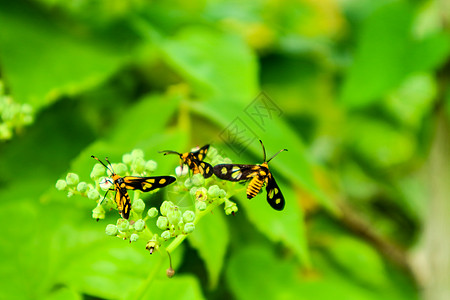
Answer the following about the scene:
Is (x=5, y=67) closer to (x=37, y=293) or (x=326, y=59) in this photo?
(x=37, y=293)

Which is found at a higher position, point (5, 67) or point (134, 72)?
point (134, 72)

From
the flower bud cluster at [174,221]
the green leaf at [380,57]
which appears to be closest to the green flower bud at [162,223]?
the flower bud cluster at [174,221]

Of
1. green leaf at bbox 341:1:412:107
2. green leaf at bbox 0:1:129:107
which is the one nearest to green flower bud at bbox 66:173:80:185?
green leaf at bbox 0:1:129:107

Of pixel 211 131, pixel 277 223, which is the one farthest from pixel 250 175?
pixel 211 131

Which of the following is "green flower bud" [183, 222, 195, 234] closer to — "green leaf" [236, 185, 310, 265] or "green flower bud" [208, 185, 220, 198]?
"green flower bud" [208, 185, 220, 198]

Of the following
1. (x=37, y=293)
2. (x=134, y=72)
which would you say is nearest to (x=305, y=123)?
(x=134, y=72)

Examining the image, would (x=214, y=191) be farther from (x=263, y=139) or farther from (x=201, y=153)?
(x=263, y=139)
